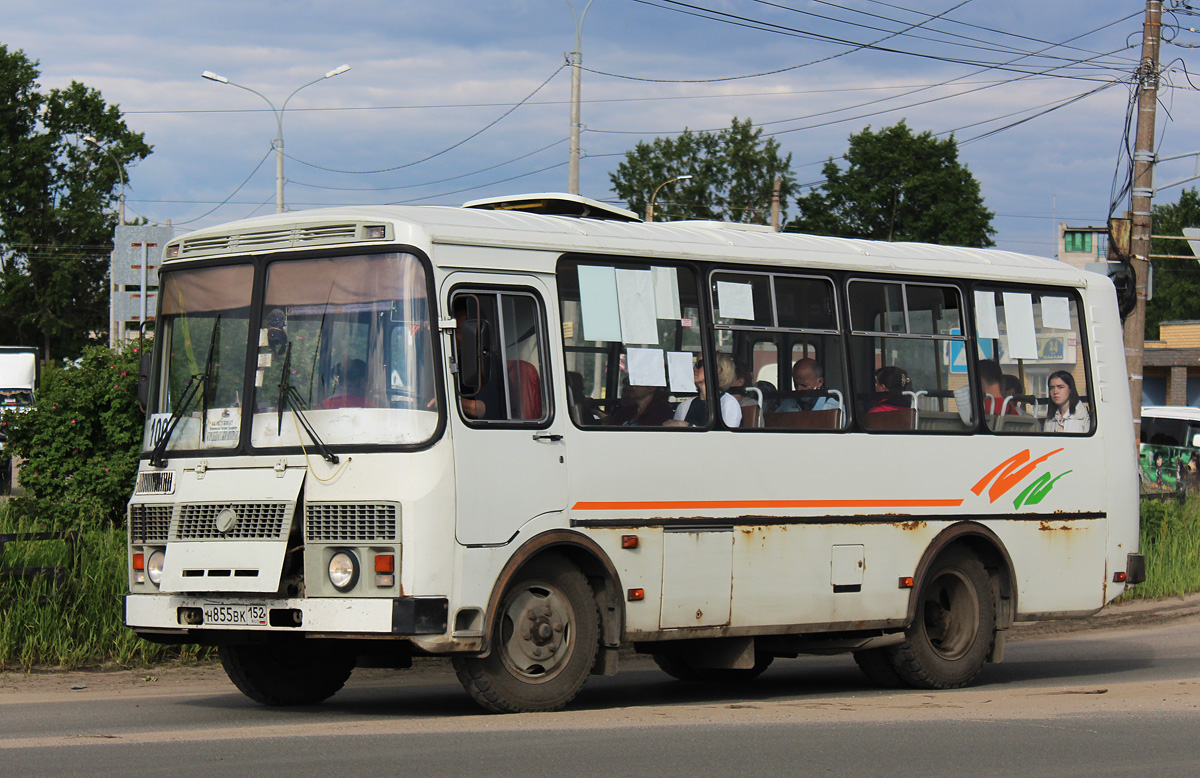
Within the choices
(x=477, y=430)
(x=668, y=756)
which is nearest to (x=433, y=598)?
(x=477, y=430)

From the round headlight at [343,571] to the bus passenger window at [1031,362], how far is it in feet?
17.4

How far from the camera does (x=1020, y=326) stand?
39.8ft

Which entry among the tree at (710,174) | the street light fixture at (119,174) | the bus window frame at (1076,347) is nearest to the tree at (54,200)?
the street light fixture at (119,174)

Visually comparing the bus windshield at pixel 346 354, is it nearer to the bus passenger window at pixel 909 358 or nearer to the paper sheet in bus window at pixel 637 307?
the paper sheet in bus window at pixel 637 307

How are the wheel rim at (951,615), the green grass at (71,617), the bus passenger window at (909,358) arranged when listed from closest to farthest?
the bus passenger window at (909,358) < the wheel rim at (951,615) < the green grass at (71,617)

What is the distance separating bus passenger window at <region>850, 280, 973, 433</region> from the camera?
1095cm

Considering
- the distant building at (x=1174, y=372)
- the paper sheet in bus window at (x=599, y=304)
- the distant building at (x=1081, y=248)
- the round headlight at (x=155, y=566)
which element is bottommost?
the round headlight at (x=155, y=566)

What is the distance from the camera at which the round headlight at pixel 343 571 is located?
27.4ft

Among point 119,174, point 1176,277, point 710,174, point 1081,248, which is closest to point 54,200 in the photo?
point 119,174

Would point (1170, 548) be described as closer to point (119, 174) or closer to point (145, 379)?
point (145, 379)

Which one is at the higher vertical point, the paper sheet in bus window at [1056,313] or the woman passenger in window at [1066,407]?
Answer: the paper sheet in bus window at [1056,313]

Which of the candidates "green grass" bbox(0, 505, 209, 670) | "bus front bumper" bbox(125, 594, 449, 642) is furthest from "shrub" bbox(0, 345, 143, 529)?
"bus front bumper" bbox(125, 594, 449, 642)

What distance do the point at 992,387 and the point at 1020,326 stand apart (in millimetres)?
702

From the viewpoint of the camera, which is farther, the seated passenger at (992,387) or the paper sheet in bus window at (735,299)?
the seated passenger at (992,387)
